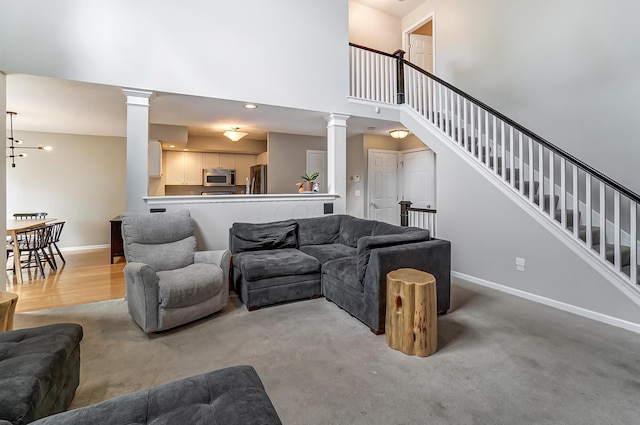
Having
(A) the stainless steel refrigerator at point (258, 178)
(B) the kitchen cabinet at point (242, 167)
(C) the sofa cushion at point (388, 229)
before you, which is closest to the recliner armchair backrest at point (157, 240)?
(C) the sofa cushion at point (388, 229)

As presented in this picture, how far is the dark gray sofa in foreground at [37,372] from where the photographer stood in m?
1.15

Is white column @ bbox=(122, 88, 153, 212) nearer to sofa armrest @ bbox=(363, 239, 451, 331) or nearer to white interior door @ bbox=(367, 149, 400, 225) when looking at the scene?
sofa armrest @ bbox=(363, 239, 451, 331)

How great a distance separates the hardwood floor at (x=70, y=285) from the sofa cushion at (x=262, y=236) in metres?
1.54

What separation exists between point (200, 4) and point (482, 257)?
16.0 feet

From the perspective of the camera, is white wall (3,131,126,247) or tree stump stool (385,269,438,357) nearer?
tree stump stool (385,269,438,357)

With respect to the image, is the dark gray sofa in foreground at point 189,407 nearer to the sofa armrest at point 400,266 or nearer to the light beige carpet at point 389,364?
the light beige carpet at point 389,364

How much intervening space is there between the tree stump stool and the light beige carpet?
89 mm

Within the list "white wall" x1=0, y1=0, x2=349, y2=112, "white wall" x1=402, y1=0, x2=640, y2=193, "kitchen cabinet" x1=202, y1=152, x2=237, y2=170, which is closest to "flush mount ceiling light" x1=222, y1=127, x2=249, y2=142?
"white wall" x1=0, y1=0, x2=349, y2=112

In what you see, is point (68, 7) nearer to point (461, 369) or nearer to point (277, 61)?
point (277, 61)

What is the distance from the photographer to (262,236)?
3941 millimetres

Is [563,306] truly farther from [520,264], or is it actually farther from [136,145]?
[136,145]

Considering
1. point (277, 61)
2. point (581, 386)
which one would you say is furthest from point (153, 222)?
point (581, 386)

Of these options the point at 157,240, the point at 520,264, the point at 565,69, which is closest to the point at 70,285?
the point at 157,240

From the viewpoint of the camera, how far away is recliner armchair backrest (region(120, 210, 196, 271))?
10.3 feet
